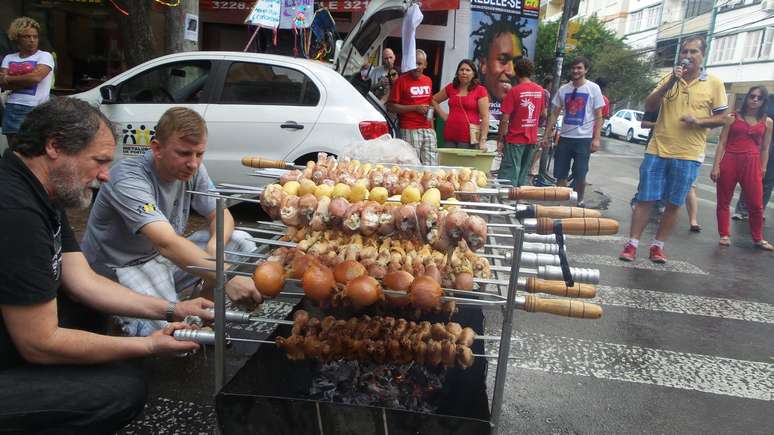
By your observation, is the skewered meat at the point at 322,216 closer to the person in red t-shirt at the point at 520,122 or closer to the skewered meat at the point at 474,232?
the skewered meat at the point at 474,232

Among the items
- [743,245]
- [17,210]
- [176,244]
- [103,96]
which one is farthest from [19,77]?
[743,245]

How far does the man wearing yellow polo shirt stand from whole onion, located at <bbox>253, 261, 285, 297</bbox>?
4652 mm

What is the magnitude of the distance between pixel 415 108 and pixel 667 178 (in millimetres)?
3219

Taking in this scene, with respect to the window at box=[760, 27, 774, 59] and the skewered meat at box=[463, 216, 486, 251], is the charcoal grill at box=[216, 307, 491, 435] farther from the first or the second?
the window at box=[760, 27, 774, 59]

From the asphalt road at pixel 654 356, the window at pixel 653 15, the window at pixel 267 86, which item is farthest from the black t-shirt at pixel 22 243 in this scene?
the window at pixel 653 15

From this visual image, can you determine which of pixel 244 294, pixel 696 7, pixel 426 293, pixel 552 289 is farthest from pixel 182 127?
pixel 696 7

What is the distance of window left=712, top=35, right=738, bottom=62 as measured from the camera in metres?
38.6

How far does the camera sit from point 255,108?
606cm

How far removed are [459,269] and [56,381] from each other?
1518 mm

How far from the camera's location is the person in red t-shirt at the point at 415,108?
24.1 ft

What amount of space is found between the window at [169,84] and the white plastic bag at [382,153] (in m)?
3.26

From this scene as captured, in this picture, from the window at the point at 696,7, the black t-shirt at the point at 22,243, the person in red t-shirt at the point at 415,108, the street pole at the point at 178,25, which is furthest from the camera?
the window at the point at 696,7

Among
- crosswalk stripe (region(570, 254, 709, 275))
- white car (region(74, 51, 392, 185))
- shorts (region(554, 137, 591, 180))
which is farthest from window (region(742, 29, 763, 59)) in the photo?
white car (region(74, 51, 392, 185))

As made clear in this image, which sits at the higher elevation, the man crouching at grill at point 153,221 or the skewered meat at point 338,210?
the skewered meat at point 338,210
